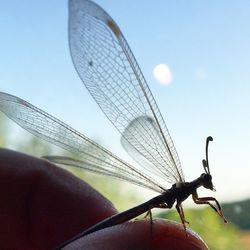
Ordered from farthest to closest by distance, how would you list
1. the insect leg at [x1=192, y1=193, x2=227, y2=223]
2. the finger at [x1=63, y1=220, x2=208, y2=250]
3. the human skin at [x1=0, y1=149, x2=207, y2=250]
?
1. the human skin at [x1=0, y1=149, x2=207, y2=250]
2. the insect leg at [x1=192, y1=193, x2=227, y2=223]
3. the finger at [x1=63, y1=220, x2=208, y2=250]

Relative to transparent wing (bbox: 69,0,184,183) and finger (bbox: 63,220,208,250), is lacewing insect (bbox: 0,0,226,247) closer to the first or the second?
transparent wing (bbox: 69,0,184,183)

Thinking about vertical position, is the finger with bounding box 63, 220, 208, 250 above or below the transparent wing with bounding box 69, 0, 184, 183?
below

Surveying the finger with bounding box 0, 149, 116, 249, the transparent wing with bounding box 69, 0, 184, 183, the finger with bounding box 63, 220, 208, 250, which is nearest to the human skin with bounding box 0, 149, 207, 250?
the finger with bounding box 0, 149, 116, 249

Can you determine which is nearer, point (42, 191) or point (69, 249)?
point (69, 249)

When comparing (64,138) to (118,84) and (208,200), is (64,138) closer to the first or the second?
(118,84)

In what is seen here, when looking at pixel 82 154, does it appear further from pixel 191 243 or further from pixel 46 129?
pixel 191 243

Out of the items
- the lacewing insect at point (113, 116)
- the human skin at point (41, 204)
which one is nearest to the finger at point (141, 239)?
the lacewing insect at point (113, 116)

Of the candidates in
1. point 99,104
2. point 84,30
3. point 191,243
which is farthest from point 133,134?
point 191,243
